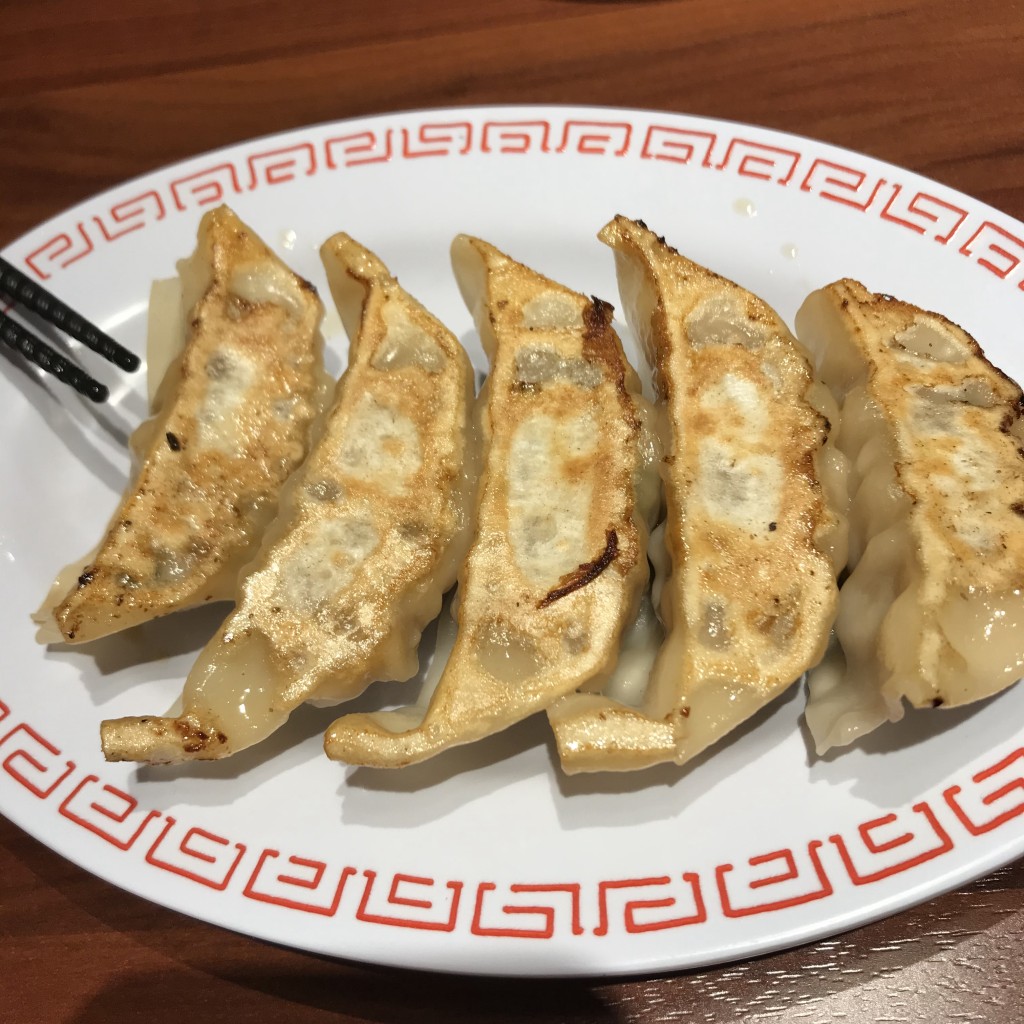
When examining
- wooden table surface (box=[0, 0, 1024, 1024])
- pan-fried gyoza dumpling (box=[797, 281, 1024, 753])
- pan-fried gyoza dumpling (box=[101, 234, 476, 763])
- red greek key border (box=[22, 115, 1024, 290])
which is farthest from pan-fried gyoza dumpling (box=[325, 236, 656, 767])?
red greek key border (box=[22, 115, 1024, 290])

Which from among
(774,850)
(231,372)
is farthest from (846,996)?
(231,372)

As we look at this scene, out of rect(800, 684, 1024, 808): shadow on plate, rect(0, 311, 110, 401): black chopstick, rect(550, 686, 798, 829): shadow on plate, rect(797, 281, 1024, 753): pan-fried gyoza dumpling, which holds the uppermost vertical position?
rect(797, 281, 1024, 753): pan-fried gyoza dumpling

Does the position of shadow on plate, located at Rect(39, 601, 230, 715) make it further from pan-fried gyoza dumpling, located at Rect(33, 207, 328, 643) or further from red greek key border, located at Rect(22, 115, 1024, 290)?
red greek key border, located at Rect(22, 115, 1024, 290)

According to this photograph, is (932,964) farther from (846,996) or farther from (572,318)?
(572,318)

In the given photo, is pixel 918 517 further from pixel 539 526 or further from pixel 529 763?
pixel 529 763

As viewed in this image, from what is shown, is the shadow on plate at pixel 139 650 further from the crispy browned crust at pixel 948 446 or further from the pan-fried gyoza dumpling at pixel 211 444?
the crispy browned crust at pixel 948 446

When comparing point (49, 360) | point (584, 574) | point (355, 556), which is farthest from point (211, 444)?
point (584, 574)

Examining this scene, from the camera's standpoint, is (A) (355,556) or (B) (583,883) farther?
(A) (355,556)
